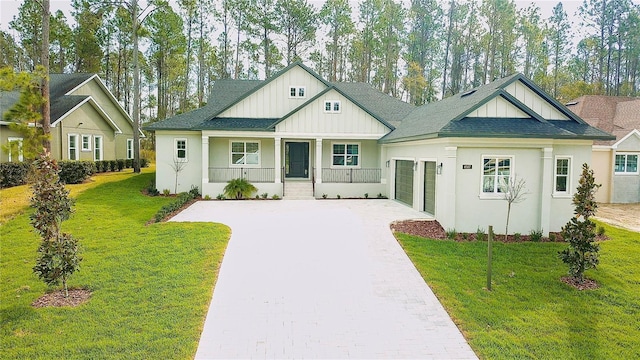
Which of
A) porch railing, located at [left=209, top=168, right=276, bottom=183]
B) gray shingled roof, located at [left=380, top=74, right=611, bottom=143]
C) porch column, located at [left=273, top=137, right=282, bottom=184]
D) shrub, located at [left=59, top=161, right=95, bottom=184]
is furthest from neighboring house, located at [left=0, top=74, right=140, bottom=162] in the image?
gray shingled roof, located at [left=380, top=74, right=611, bottom=143]

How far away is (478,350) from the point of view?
5.68 metres

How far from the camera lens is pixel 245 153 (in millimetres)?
19625

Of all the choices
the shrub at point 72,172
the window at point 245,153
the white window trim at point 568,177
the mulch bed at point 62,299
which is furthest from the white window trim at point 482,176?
the shrub at point 72,172

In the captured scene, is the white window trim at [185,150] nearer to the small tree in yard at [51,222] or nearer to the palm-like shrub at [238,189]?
the palm-like shrub at [238,189]

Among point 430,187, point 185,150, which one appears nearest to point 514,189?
point 430,187

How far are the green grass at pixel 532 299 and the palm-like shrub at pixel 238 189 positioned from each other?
8522mm

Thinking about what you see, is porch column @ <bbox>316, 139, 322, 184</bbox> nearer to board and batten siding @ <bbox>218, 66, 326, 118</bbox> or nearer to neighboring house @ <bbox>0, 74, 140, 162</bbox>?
board and batten siding @ <bbox>218, 66, 326, 118</bbox>

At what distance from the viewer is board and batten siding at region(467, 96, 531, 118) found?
12.6 meters

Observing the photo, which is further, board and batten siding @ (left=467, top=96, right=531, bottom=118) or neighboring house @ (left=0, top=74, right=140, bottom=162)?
A: neighboring house @ (left=0, top=74, right=140, bottom=162)

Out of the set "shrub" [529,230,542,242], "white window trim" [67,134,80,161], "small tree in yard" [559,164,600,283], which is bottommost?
"shrub" [529,230,542,242]

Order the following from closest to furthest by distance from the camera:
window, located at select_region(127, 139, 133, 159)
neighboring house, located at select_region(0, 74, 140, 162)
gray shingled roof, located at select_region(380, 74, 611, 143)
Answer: gray shingled roof, located at select_region(380, 74, 611, 143) < neighboring house, located at select_region(0, 74, 140, 162) < window, located at select_region(127, 139, 133, 159)

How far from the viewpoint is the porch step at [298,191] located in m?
18.1

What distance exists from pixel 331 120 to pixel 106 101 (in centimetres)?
1761

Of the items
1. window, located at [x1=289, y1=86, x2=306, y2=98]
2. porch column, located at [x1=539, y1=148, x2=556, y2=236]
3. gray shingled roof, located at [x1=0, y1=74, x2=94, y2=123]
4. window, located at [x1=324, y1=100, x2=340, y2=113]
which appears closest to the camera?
porch column, located at [x1=539, y1=148, x2=556, y2=236]
